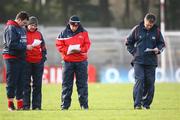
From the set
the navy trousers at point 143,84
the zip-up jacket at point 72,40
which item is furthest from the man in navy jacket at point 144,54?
the zip-up jacket at point 72,40

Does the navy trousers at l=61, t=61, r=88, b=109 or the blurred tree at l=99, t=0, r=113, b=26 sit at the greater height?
the blurred tree at l=99, t=0, r=113, b=26

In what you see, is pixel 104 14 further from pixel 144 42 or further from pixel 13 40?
pixel 13 40

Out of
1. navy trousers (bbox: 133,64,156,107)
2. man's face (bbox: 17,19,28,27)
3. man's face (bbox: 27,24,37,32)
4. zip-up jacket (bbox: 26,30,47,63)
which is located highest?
man's face (bbox: 17,19,28,27)

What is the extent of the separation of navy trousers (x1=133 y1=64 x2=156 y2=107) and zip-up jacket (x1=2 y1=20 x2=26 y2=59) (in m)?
2.73

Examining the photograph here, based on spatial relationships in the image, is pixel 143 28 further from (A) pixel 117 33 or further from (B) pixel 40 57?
(A) pixel 117 33

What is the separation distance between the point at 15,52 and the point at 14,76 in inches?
20.7

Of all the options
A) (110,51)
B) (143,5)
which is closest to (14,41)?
(110,51)

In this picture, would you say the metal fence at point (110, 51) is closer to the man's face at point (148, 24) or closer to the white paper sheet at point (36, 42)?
the white paper sheet at point (36, 42)

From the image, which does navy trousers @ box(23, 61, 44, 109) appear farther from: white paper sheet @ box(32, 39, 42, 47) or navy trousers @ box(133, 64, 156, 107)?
navy trousers @ box(133, 64, 156, 107)

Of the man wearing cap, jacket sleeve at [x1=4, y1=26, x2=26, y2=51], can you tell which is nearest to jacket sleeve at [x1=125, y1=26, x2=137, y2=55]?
the man wearing cap

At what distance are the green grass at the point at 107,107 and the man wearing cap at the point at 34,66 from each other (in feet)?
1.29

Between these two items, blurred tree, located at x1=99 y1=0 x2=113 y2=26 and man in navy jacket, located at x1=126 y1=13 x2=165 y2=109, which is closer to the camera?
man in navy jacket, located at x1=126 y1=13 x2=165 y2=109

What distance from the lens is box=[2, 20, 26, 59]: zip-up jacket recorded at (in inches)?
741

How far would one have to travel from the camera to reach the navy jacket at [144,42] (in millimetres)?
19922
